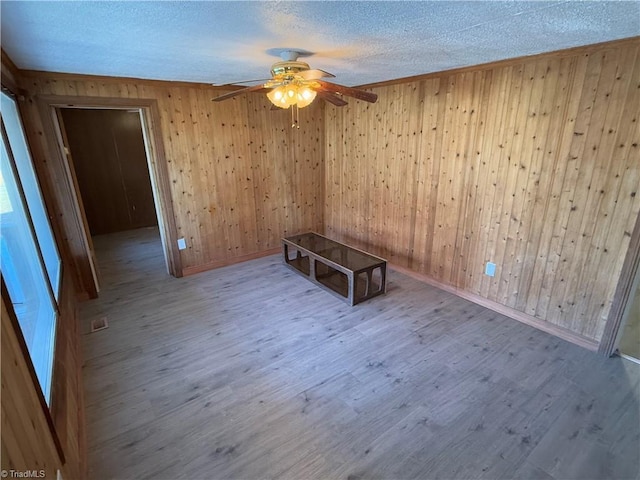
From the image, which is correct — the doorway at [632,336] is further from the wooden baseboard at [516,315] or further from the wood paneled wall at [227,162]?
the wood paneled wall at [227,162]

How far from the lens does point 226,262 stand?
14.5 feet

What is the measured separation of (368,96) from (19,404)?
226 cm

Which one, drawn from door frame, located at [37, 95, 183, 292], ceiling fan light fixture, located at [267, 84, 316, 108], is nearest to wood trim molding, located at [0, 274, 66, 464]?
ceiling fan light fixture, located at [267, 84, 316, 108]

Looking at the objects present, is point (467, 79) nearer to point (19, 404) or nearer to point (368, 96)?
point (368, 96)

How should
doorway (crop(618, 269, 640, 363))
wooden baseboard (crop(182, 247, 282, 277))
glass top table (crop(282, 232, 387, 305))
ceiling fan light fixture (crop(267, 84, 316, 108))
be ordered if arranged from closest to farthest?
ceiling fan light fixture (crop(267, 84, 316, 108)) → doorway (crop(618, 269, 640, 363)) → glass top table (crop(282, 232, 387, 305)) → wooden baseboard (crop(182, 247, 282, 277))

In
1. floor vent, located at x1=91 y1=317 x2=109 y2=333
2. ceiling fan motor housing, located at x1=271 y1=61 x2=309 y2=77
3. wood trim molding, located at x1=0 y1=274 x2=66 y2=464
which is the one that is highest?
ceiling fan motor housing, located at x1=271 y1=61 x2=309 y2=77

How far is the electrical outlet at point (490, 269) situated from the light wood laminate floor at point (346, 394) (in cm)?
41

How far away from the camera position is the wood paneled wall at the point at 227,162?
11.1 feet

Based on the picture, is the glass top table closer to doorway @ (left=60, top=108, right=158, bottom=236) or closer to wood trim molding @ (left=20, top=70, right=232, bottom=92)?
wood trim molding @ (left=20, top=70, right=232, bottom=92)

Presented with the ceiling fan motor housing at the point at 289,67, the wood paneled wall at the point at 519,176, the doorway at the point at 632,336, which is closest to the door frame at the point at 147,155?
the ceiling fan motor housing at the point at 289,67

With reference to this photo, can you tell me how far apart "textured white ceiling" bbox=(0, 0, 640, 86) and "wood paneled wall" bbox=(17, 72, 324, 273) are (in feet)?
2.00

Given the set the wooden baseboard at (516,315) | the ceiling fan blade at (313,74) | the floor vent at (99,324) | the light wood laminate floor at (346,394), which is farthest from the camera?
the floor vent at (99,324)

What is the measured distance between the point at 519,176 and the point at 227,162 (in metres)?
3.22

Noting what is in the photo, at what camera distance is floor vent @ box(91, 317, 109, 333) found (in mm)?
2973
